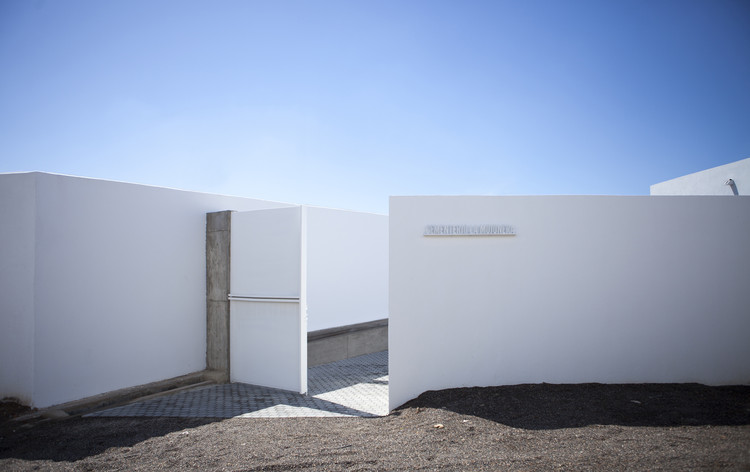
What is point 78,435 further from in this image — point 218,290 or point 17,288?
point 218,290

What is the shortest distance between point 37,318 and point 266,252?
11.0ft

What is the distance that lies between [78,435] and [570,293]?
664 centimetres

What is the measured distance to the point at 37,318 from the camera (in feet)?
19.3

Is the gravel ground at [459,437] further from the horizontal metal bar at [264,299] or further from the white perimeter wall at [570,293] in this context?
the horizontal metal bar at [264,299]

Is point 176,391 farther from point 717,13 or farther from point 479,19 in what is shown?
point 717,13

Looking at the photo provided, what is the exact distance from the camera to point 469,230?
6.20m

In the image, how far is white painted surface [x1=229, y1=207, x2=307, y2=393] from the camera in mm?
7375

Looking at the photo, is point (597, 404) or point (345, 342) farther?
point (345, 342)

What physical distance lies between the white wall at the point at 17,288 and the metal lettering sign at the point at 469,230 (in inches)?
216

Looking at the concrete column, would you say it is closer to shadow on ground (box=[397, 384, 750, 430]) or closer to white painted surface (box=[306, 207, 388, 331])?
white painted surface (box=[306, 207, 388, 331])

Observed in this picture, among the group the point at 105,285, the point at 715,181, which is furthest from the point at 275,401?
the point at 715,181

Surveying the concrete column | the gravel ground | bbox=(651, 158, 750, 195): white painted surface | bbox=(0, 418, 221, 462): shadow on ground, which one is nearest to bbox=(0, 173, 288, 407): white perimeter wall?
the concrete column

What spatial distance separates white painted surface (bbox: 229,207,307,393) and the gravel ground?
1754 millimetres

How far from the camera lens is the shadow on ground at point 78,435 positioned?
4656 mm
